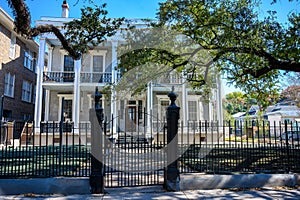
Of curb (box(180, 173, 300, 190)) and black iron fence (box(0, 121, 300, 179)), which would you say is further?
black iron fence (box(0, 121, 300, 179))

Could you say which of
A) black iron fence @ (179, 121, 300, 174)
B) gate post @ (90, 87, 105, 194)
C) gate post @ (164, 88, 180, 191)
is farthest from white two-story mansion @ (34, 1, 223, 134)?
gate post @ (90, 87, 105, 194)

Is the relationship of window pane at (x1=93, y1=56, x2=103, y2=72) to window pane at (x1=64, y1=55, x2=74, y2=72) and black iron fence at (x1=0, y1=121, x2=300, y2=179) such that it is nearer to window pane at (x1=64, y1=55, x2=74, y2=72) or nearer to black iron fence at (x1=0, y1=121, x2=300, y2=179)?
window pane at (x1=64, y1=55, x2=74, y2=72)

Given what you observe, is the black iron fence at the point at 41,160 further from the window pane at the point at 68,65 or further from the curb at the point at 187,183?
the window pane at the point at 68,65

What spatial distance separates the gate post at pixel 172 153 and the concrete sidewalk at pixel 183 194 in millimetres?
213

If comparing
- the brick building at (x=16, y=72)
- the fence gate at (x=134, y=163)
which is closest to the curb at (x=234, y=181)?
the fence gate at (x=134, y=163)

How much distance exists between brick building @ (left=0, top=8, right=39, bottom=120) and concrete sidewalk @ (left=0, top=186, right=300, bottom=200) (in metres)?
14.1

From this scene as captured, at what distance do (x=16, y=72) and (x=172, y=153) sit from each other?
1691cm

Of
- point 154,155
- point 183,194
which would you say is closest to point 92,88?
point 154,155

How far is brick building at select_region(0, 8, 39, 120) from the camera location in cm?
1633

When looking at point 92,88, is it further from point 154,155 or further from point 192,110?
point 154,155

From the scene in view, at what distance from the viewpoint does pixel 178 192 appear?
538 cm

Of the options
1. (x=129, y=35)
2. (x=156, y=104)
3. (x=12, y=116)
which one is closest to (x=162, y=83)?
(x=156, y=104)

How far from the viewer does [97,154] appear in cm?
534

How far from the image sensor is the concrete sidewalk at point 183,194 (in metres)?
5.03
